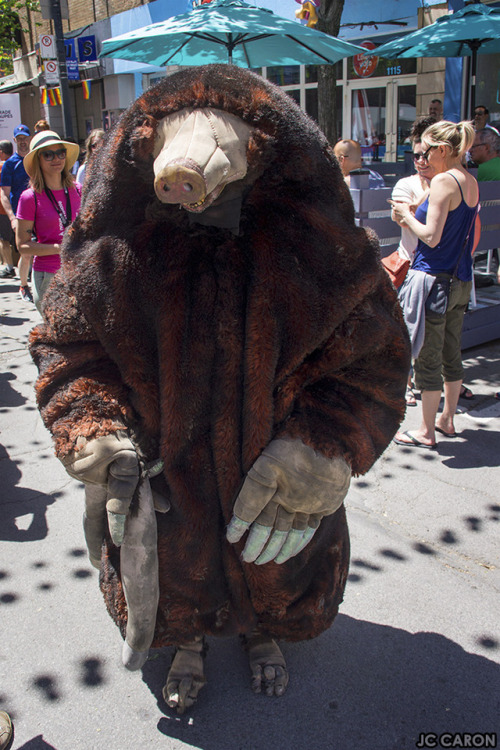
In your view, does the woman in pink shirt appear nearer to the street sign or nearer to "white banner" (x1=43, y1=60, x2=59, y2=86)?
"white banner" (x1=43, y1=60, x2=59, y2=86)

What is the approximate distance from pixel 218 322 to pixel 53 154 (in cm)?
397

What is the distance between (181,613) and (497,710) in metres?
1.20

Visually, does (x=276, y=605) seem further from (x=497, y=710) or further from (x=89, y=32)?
(x=89, y=32)

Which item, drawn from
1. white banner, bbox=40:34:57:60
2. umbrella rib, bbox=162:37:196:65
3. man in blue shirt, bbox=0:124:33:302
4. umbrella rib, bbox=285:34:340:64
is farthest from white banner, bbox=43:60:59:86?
umbrella rib, bbox=285:34:340:64

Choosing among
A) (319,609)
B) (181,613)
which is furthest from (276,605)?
(181,613)

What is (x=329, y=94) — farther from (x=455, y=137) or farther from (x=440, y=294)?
(x=440, y=294)

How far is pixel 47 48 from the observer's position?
424 inches

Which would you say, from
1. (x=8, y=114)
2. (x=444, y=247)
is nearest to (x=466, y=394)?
(x=444, y=247)

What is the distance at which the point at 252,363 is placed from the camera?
5.56 ft

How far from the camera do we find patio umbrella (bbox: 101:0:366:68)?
21.5 ft

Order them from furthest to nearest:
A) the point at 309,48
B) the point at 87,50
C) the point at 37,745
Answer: the point at 87,50, the point at 309,48, the point at 37,745

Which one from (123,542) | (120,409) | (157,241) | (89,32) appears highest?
(89,32)

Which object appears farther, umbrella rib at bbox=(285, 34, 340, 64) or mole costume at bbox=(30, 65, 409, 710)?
umbrella rib at bbox=(285, 34, 340, 64)

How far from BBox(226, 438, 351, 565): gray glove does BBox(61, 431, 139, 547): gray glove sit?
30 cm
